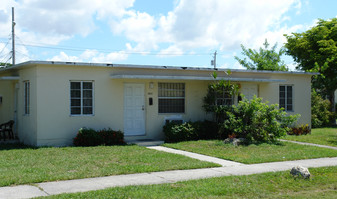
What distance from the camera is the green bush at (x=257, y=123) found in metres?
13.7

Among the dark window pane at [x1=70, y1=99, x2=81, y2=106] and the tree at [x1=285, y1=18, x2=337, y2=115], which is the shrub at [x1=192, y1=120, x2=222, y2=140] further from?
the tree at [x1=285, y1=18, x2=337, y2=115]

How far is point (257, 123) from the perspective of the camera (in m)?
13.8

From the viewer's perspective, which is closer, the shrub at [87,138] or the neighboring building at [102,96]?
the shrub at [87,138]

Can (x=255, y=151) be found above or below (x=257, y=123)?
below

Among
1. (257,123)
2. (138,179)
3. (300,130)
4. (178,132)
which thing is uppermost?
(257,123)

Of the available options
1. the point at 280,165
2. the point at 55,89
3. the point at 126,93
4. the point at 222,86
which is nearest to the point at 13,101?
the point at 55,89

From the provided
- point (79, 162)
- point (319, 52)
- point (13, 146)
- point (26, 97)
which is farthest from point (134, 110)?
point (319, 52)

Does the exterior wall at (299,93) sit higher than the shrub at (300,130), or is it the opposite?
the exterior wall at (299,93)

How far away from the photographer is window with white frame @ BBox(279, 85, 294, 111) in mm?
18219

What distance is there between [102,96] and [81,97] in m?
0.78

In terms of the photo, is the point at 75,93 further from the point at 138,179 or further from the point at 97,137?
the point at 138,179

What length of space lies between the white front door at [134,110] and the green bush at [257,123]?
3269 millimetres

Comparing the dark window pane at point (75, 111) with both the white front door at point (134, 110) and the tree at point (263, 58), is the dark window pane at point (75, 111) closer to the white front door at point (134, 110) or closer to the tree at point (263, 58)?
the white front door at point (134, 110)

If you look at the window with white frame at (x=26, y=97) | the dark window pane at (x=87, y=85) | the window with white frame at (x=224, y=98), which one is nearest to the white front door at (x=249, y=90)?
the window with white frame at (x=224, y=98)
